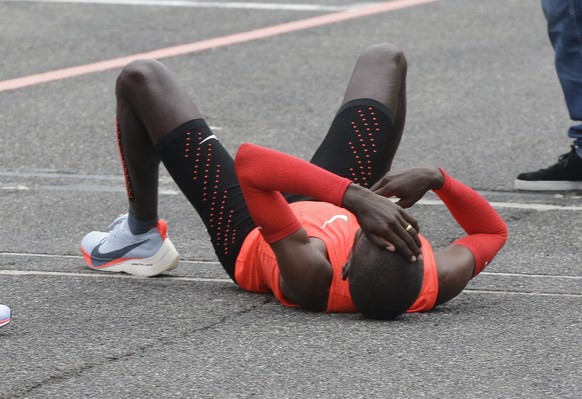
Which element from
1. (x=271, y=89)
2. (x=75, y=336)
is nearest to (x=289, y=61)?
(x=271, y=89)

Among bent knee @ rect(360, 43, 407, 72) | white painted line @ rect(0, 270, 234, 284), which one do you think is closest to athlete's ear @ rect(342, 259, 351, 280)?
white painted line @ rect(0, 270, 234, 284)

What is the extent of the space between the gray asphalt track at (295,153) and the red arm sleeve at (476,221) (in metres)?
0.19

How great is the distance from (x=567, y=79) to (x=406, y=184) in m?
2.31

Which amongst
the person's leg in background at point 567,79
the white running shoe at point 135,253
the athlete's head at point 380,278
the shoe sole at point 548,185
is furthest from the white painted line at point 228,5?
the athlete's head at point 380,278

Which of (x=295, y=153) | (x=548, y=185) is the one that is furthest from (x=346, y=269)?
(x=295, y=153)

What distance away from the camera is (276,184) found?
412 cm

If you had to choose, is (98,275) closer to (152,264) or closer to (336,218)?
(152,264)

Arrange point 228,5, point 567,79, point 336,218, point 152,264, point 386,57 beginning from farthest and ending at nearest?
1. point 228,5
2. point 567,79
3. point 386,57
4. point 152,264
5. point 336,218

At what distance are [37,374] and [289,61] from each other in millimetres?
5345

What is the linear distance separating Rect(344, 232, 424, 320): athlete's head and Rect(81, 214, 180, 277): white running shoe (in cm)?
96

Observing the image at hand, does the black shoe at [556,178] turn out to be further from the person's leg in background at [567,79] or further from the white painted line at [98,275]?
the white painted line at [98,275]

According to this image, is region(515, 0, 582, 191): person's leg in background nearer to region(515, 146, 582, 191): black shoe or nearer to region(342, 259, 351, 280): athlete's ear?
region(515, 146, 582, 191): black shoe

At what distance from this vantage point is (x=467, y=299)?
459cm

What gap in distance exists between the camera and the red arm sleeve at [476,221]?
14.5 ft
